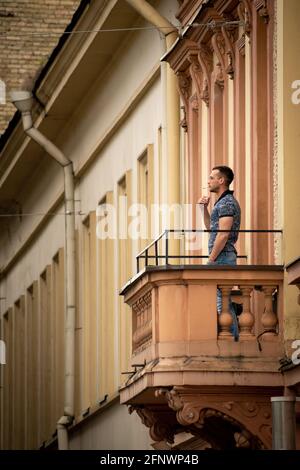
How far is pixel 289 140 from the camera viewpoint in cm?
2120

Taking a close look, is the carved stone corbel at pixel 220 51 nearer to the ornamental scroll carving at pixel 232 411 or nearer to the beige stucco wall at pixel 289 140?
the beige stucco wall at pixel 289 140

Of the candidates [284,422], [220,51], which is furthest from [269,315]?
[220,51]

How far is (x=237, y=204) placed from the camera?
2147cm

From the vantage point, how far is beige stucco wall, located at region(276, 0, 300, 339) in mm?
21062

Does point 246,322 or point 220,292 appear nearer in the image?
point 246,322

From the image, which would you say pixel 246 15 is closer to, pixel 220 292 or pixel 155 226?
pixel 220 292

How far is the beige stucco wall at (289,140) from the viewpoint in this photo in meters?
21.1

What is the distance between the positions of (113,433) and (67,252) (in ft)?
16.6

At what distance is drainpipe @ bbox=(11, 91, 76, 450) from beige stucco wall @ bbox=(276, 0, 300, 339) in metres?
15.8

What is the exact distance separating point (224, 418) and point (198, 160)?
5.39 meters

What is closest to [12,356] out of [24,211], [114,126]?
[24,211]

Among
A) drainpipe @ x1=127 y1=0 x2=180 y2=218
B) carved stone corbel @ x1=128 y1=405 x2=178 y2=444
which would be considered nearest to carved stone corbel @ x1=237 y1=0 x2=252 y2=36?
carved stone corbel @ x1=128 y1=405 x2=178 y2=444

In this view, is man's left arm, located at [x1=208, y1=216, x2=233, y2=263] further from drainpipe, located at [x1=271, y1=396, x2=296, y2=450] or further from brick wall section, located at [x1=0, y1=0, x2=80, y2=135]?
brick wall section, located at [x1=0, y1=0, x2=80, y2=135]

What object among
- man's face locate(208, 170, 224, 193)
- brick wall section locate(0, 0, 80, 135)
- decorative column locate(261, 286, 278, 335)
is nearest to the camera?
decorative column locate(261, 286, 278, 335)
